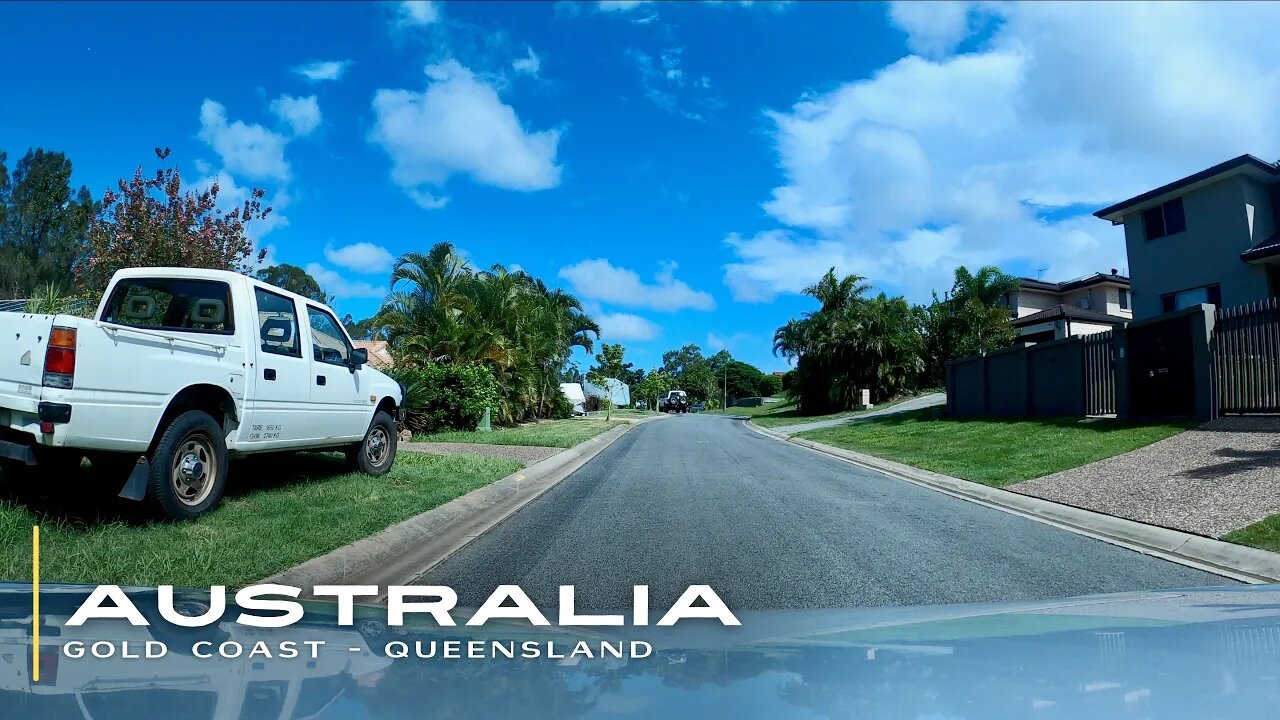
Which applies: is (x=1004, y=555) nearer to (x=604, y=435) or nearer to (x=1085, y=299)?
(x=604, y=435)

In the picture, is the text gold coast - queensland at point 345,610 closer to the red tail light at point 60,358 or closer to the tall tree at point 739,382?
the red tail light at point 60,358

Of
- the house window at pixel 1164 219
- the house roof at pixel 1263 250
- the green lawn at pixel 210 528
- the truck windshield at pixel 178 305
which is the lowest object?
the green lawn at pixel 210 528

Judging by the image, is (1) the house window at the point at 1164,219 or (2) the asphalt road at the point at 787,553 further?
(1) the house window at the point at 1164,219

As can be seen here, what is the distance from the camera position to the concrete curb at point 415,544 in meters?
5.91

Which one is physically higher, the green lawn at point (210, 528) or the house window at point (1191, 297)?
the house window at point (1191, 297)

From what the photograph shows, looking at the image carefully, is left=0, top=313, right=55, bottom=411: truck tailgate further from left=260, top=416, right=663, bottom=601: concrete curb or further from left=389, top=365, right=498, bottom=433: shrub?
left=389, top=365, right=498, bottom=433: shrub

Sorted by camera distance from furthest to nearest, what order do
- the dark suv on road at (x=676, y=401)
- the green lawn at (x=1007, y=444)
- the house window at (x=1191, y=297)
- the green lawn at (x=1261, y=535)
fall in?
1. the dark suv on road at (x=676, y=401)
2. the house window at (x=1191, y=297)
3. the green lawn at (x=1007, y=444)
4. the green lawn at (x=1261, y=535)

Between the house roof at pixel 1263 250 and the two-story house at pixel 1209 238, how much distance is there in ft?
0.07

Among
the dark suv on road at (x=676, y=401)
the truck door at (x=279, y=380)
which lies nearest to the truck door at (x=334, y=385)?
the truck door at (x=279, y=380)

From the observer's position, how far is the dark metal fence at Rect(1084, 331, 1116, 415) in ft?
57.2

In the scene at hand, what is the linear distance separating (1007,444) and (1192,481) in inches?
251

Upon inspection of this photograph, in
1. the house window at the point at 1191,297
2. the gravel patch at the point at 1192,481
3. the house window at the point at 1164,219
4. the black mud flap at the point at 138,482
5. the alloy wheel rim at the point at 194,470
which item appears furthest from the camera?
the house window at the point at 1164,219

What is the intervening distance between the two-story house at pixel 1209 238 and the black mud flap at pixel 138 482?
25.0m

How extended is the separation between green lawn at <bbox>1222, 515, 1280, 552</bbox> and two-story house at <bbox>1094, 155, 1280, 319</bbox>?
17.2m
